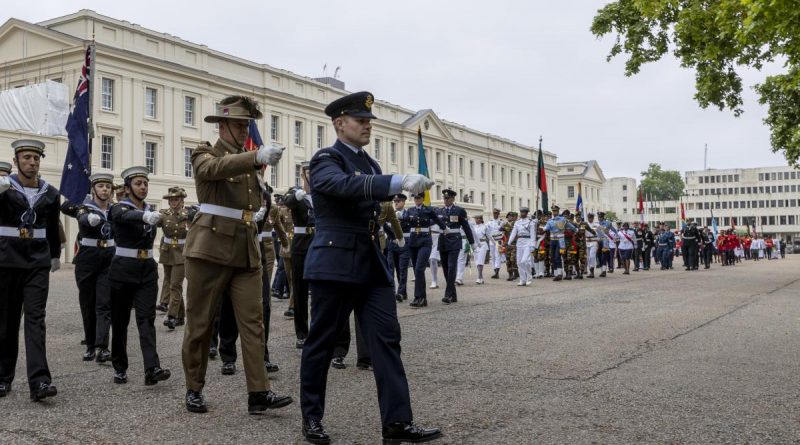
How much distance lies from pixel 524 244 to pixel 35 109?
3198 cm

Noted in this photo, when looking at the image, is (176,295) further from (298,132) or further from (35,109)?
(298,132)

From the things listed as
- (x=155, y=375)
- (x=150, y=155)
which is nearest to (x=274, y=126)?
(x=150, y=155)

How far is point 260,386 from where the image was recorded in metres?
5.12

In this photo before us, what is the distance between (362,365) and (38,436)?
301 centimetres

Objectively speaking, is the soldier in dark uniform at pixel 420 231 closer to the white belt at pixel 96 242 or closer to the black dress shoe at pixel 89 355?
the white belt at pixel 96 242

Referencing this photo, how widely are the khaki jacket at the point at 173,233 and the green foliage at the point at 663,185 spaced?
140m

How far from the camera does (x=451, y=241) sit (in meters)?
13.6

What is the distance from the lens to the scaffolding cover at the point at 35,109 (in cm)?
4019

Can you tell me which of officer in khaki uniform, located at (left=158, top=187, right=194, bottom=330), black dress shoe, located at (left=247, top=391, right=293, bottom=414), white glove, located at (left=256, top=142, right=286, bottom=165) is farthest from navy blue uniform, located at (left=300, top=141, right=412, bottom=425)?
officer in khaki uniform, located at (left=158, top=187, right=194, bottom=330)

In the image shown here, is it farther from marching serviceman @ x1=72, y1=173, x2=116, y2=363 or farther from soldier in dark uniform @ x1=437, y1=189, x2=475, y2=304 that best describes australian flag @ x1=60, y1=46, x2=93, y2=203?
soldier in dark uniform @ x1=437, y1=189, x2=475, y2=304

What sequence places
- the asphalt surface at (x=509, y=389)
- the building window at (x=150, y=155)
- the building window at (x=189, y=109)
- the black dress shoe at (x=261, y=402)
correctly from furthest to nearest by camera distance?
the building window at (x=189, y=109) < the building window at (x=150, y=155) < the black dress shoe at (x=261, y=402) < the asphalt surface at (x=509, y=389)

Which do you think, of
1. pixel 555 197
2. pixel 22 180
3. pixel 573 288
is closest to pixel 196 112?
pixel 573 288

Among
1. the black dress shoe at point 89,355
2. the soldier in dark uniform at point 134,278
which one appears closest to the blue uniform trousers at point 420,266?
the black dress shoe at point 89,355

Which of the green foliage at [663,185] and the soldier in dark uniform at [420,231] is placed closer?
the soldier in dark uniform at [420,231]
